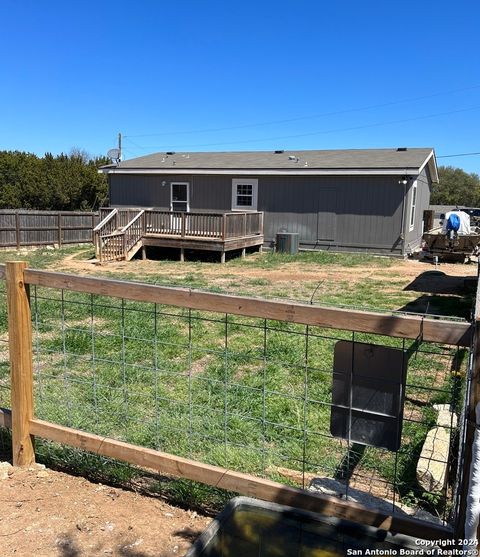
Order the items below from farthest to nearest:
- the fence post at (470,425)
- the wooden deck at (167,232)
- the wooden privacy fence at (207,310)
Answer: the wooden deck at (167,232) → the wooden privacy fence at (207,310) → the fence post at (470,425)

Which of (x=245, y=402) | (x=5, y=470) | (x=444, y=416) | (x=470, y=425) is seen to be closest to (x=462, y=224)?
(x=444, y=416)

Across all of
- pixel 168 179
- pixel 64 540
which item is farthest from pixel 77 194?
pixel 64 540

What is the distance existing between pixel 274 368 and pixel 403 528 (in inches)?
123

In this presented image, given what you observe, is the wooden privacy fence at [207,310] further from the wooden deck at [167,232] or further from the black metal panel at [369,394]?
the wooden deck at [167,232]

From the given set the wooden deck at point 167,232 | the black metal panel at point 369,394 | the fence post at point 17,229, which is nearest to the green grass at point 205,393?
the black metal panel at point 369,394

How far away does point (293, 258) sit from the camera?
16344 mm

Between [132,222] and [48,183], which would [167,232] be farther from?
[48,183]

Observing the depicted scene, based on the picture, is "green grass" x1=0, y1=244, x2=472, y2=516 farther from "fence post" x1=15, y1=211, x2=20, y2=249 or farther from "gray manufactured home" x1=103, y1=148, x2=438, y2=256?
"fence post" x1=15, y1=211, x2=20, y2=249

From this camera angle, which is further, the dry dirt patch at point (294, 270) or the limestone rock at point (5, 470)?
the dry dirt patch at point (294, 270)

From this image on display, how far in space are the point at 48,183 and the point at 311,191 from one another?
86.7 feet

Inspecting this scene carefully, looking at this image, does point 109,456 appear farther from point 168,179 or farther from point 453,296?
point 168,179

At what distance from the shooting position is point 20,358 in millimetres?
2877

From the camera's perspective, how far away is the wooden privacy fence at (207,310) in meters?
2.02

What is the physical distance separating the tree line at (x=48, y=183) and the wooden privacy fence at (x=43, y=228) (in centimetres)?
1851
